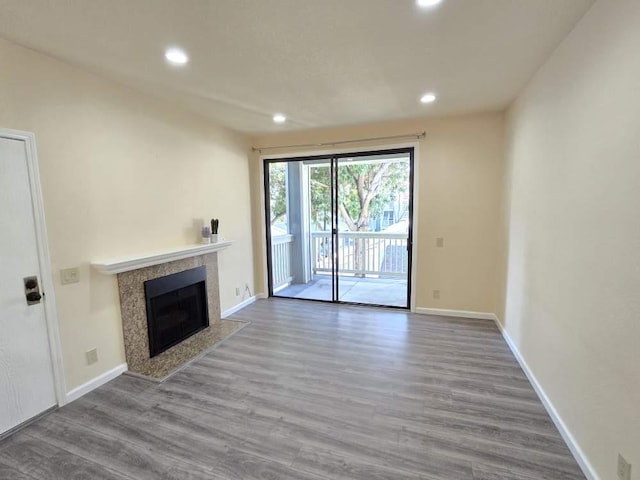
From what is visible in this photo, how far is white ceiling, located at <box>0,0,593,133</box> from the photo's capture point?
1.69 metres

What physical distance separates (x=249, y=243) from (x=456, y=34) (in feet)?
Result: 12.3

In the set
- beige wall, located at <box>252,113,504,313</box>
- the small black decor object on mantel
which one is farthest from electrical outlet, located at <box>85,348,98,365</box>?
beige wall, located at <box>252,113,504,313</box>

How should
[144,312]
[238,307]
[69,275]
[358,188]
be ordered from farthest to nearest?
1. [358,188]
2. [238,307]
3. [144,312]
4. [69,275]

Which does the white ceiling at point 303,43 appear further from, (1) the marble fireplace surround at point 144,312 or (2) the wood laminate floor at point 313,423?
(2) the wood laminate floor at point 313,423

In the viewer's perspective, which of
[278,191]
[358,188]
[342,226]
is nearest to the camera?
[358,188]

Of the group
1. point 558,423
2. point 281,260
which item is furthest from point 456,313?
point 281,260

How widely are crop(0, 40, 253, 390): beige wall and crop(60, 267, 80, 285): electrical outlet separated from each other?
1.3 inches

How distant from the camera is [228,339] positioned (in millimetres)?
3488

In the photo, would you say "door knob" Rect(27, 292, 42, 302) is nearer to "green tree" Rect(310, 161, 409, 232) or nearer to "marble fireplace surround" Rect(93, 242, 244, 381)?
"marble fireplace surround" Rect(93, 242, 244, 381)

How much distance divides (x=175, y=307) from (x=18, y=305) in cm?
145

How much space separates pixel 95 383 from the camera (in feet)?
8.39

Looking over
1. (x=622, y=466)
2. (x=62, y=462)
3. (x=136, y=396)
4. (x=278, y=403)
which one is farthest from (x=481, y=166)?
(x=62, y=462)

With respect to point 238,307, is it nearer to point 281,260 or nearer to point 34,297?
point 281,260

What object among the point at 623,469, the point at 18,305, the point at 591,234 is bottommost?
the point at 623,469
